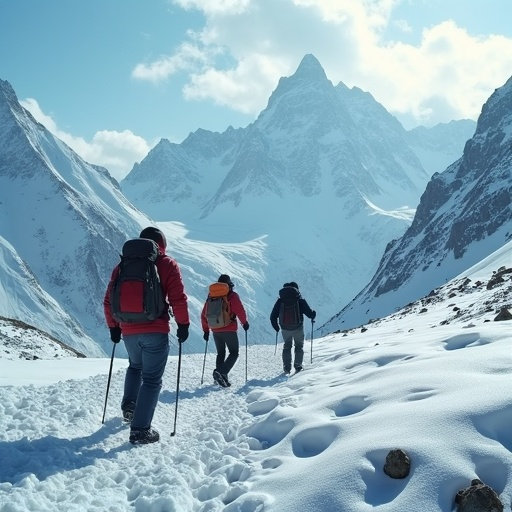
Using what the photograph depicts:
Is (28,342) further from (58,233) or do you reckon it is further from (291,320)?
(58,233)

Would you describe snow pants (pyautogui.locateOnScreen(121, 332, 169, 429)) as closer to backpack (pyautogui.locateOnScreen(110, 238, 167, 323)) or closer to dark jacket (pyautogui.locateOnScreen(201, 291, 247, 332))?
backpack (pyautogui.locateOnScreen(110, 238, 167, 323))

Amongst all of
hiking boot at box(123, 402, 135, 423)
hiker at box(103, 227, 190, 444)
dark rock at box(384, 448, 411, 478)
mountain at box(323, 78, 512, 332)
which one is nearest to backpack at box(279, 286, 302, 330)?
hiking boot at box(123, 402, 135, 423)

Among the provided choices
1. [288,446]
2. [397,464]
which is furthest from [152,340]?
[397,464]

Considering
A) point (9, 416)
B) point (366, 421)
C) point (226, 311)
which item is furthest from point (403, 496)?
point (226, 311)

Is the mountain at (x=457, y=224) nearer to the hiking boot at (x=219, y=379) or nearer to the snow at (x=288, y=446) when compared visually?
the hiking boot at (x=219, y=379)

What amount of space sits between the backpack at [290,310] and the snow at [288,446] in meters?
4.40

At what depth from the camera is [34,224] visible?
16550cm

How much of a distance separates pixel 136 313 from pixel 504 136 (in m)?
132

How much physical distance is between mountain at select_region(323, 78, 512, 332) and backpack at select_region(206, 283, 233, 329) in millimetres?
68783

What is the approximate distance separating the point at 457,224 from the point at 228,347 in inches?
3593

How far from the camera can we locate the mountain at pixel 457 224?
8256 cm

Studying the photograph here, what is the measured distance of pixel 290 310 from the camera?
13539mm

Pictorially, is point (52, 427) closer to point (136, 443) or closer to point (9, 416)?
point (9, 416)

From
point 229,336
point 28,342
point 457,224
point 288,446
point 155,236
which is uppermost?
point 457,224
